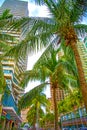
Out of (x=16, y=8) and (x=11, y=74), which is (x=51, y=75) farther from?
(x=11, y=74)

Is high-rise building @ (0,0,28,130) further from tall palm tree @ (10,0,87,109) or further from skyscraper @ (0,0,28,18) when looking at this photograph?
tall palm tree @ (10,0,87,109)

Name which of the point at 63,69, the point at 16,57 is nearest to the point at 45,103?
the point at 63,69

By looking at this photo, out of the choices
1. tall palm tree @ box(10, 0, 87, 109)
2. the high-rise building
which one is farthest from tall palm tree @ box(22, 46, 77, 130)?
tall palm tree @ box(10, 0, 87, 109)

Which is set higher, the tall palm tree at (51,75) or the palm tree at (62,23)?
Answer: the palm tree at (62,23)

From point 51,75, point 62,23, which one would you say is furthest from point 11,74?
point 62,23

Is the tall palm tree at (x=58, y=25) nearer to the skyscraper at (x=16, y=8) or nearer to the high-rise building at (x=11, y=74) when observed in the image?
the high-rise building at (x=11, y=74)

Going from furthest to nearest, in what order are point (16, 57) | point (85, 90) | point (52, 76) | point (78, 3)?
point (52, 76) < point (16, 57) < point (78, 3) < point (85, 90)

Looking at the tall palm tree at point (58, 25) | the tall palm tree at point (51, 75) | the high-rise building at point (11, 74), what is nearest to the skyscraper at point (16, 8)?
the high-rise building at point (11, 74)

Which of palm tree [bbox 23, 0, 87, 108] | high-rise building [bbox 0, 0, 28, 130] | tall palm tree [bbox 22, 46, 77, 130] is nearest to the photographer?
palm tree [bbox 23, 0, 87, 108]

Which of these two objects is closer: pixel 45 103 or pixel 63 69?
pixel 63 69

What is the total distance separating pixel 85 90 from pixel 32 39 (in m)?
3.93

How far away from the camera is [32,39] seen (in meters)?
9.21

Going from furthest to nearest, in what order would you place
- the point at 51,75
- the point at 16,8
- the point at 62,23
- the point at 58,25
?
the point at 16,8
the point at 51,75
the point at 58,25
the point at 62,23

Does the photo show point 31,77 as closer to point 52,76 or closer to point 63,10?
point 52,76
